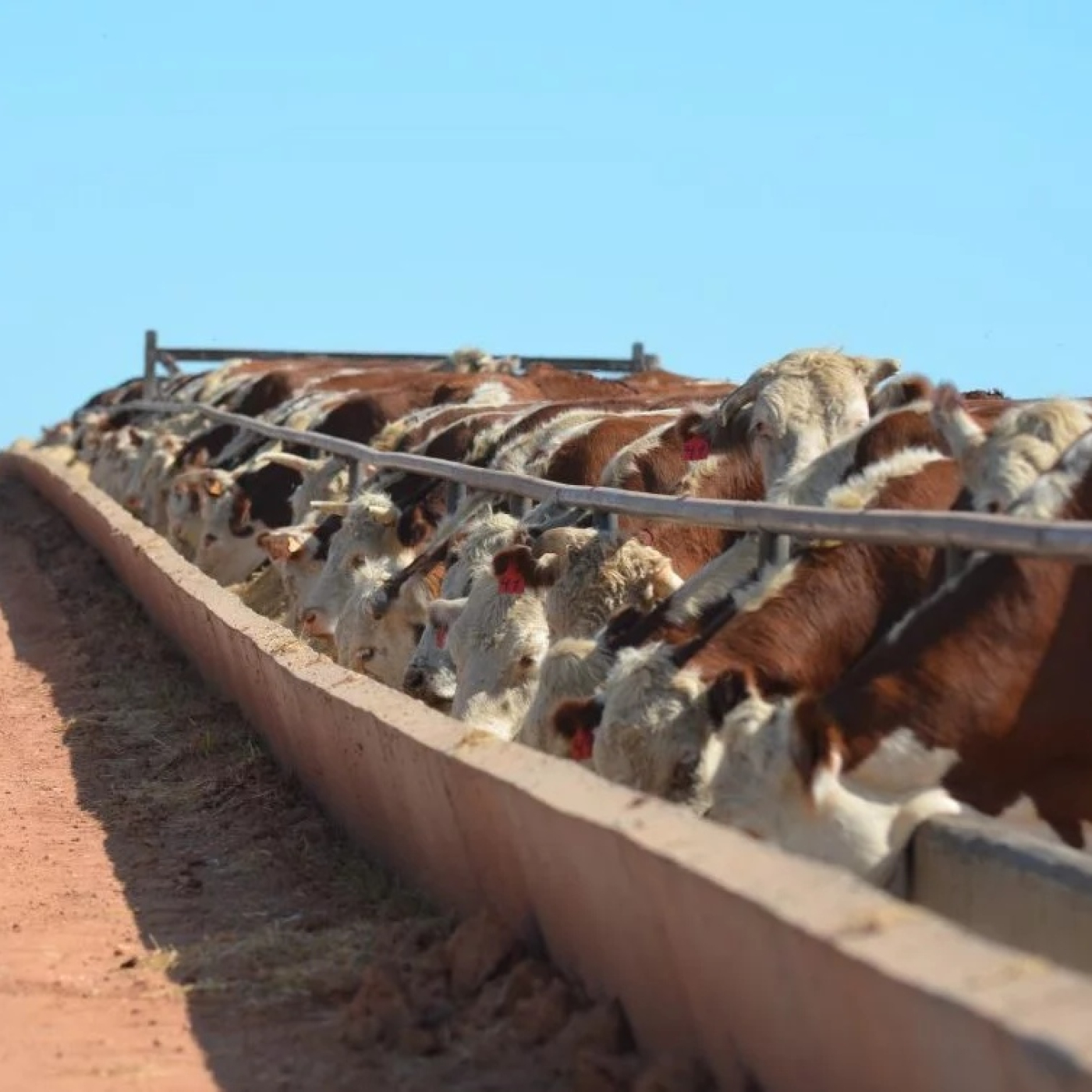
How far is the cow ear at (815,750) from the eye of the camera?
578 centimetres

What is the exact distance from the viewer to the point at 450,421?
15281mm

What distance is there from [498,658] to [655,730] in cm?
261

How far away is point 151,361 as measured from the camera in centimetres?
3116

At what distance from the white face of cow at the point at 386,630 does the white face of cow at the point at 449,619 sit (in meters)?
1.24

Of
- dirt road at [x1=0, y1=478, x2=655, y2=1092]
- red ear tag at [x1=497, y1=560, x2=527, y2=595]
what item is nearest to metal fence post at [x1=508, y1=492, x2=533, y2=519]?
red ear tag at [x1=497, y1=560, x2=527, y2=595]

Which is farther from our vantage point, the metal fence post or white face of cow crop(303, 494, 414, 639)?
white face of cow crop(303, 494, 414, 639)

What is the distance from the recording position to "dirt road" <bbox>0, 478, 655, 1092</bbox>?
487 cm

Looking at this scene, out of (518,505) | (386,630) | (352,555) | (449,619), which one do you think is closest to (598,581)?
(449,619)

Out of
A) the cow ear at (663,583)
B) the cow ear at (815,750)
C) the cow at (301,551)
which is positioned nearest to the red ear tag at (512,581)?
the cow ear at (663,583)

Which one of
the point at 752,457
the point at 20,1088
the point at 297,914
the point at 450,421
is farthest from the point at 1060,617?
the point at 450,421

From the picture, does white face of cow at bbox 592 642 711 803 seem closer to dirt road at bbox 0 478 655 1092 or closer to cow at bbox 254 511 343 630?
dirt road at bbox 0 478 655 1092

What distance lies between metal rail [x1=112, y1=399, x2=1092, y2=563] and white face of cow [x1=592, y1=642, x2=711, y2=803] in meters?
0.55

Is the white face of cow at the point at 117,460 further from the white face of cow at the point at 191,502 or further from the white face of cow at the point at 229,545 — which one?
the white face of cow at the point at 229,545

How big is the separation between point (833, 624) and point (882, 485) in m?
0.77
